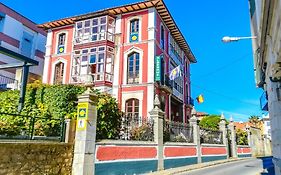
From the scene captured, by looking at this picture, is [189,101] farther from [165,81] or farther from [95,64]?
[95,64]

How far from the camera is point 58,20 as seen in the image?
2466cm

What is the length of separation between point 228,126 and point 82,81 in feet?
47.8

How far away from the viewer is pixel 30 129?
9000mm

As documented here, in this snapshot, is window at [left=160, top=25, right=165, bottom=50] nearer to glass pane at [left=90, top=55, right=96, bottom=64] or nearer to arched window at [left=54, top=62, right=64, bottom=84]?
glass pane at [left=90, top=55, right=96, bottom=64]

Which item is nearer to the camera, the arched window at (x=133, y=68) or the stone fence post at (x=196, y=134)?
the stone fence post at (x=196, y=134)

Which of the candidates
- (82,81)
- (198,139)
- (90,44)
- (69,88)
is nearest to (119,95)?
(82,81)

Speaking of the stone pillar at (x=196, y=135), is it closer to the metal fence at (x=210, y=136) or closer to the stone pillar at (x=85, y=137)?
the metal fence at (x=210, y=136)

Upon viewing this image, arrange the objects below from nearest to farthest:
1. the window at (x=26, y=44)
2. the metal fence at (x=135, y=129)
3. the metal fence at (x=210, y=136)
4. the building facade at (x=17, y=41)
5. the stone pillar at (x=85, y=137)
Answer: the stone pillar at (x=85, y=137), the metal fence at (x=135, y=129), the metal fence at (x=210, y=136), the building facade at (x=17, y=41), the window at (x=26, y=44)

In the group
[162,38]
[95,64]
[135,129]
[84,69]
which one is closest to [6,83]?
[84,69]

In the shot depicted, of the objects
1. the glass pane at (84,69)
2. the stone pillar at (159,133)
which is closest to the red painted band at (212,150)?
the stone pillar at (159,133)

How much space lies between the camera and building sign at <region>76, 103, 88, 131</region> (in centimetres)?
945

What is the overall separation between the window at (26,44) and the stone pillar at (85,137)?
20.1m

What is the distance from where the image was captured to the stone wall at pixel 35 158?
732 centimetres

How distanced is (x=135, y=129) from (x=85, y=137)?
152 inches
